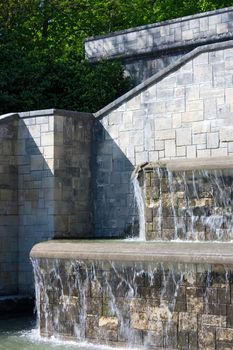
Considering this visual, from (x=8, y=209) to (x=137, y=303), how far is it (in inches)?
193

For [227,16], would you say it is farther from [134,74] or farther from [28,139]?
[28,139]

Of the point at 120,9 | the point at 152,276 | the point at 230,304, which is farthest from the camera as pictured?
the point at 120,9

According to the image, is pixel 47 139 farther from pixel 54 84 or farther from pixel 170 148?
pixel 54 84

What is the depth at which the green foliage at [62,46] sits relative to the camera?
56.9 ft

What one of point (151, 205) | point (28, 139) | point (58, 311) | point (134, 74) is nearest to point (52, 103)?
point (134, 74)

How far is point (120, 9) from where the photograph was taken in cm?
2466

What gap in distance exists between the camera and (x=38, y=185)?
1352 centimetres

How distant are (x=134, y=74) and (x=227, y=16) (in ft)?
8.35

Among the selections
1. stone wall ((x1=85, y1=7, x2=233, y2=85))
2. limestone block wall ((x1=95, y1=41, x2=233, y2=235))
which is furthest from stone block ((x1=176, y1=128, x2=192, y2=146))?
stone wall ((x1=85, y1=7, x2=233, y2=85))

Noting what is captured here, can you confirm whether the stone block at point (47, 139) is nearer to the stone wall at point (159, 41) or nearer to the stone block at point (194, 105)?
the stone block at point (194, 105)

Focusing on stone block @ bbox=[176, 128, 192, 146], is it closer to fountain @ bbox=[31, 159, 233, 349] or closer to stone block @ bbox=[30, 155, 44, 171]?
fountain @ bbox=[31, 159, 233, 349]

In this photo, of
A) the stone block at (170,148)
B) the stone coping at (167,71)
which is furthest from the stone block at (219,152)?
the stone coping at (167,71)

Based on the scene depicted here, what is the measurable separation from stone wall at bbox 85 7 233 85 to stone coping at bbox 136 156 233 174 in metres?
4.80

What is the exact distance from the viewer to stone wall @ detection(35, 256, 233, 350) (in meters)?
8.43
